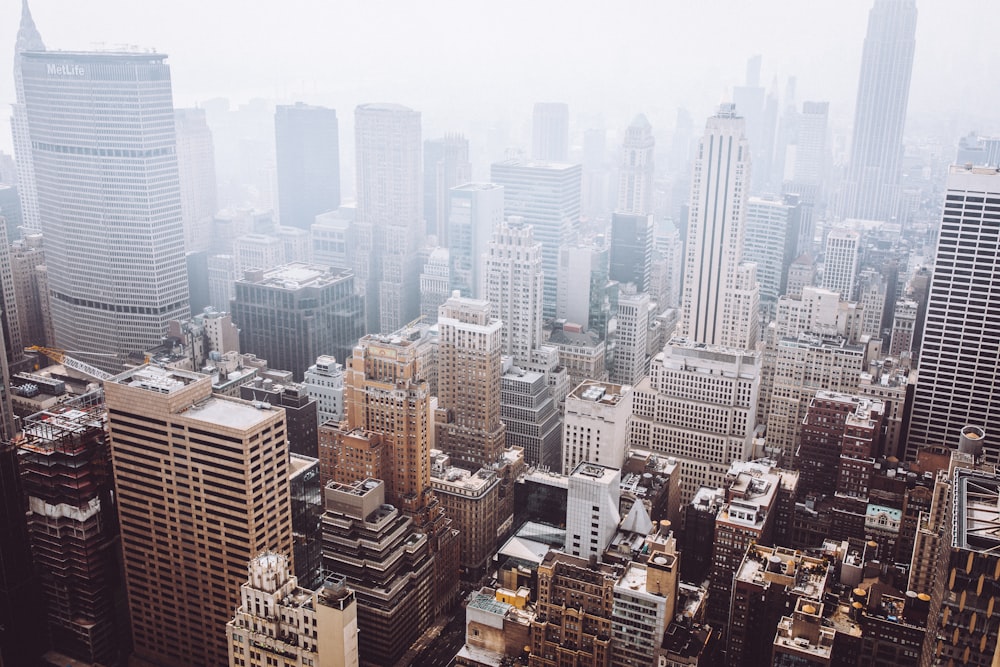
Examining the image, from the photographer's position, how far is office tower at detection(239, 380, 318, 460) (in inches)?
1457

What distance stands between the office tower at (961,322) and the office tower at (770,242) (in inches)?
1078

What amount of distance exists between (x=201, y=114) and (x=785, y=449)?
58.0 m

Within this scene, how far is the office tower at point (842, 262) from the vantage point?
6077 cm

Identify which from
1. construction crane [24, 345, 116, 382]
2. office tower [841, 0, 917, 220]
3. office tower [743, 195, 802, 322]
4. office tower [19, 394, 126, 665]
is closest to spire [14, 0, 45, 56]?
construction crane [24, 345, 116, 382]

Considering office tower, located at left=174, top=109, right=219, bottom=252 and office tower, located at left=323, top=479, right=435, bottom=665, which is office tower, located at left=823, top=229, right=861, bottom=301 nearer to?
office tower, located at left=323, top=479, right=435, bottom=665

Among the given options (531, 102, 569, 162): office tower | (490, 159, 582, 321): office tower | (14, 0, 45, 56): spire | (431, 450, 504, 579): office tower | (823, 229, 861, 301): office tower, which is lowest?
(431, 450, 504, 579): office tower

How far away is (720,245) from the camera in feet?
171

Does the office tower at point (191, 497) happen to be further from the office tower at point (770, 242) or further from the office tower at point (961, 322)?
the office tower at point (770, 242)

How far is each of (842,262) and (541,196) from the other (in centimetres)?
2215

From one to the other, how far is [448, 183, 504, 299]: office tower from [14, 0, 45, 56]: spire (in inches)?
1056

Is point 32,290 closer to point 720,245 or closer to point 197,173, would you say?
point 197,173

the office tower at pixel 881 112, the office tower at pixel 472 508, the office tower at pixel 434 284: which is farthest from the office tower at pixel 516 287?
the office tower at pixel 881 112

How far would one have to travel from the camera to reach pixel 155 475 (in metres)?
25.3

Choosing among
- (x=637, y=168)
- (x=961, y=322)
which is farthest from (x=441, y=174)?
(x=961, y=322)
